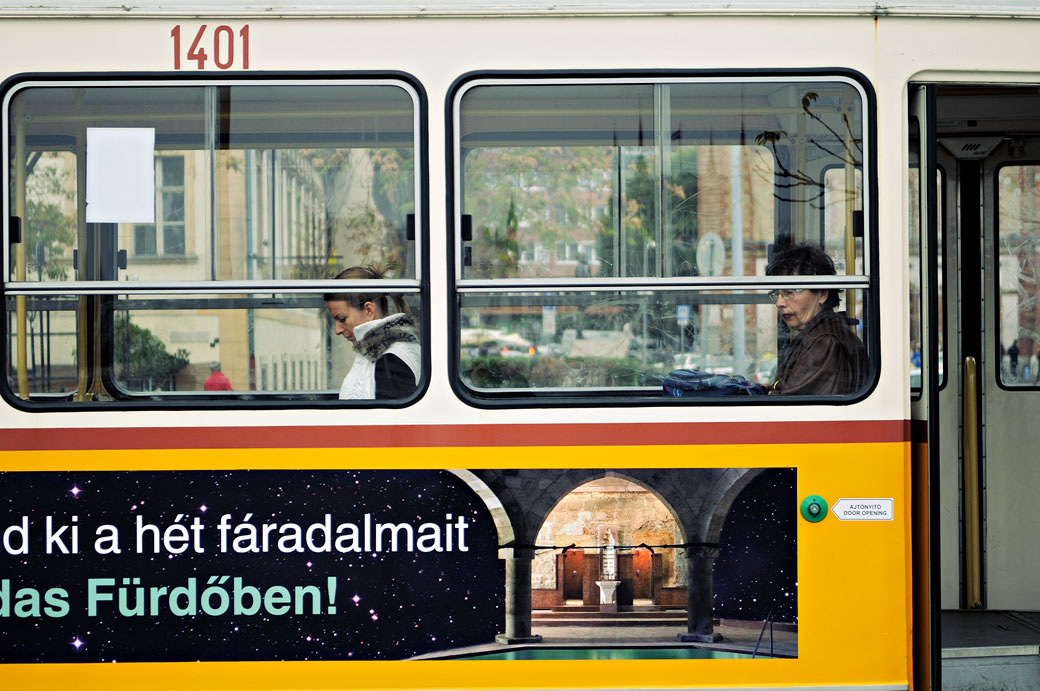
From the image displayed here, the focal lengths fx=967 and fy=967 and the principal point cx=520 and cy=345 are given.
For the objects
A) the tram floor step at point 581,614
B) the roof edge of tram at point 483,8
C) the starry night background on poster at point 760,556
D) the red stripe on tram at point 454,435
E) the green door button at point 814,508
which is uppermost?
the roof edge of tram at point 483,8

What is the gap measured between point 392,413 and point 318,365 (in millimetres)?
367

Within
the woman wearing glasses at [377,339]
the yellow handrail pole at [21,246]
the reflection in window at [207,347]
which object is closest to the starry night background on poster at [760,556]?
the woman wearing glasses at [377,339]

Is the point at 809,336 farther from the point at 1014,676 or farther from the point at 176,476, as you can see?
the point at 176,476

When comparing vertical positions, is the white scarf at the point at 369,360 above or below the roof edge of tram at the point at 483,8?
below

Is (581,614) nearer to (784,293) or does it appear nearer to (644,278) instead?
(644,278)

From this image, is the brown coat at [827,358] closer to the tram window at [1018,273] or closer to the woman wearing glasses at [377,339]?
the woman wearing glasses at [377,339]

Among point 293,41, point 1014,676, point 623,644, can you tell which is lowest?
point 1014,676

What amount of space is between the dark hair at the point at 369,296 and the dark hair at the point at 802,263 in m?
1.26

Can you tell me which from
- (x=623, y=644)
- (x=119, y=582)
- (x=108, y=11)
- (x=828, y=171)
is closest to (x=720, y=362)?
(x=828, y=171)

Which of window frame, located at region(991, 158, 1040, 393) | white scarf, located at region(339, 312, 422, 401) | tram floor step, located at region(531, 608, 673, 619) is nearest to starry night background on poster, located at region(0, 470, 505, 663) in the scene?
tram floor step, located at region(531, 608, 673, 619)

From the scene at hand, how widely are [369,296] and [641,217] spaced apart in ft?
3.19

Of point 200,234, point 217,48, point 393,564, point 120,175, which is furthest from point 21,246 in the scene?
point 393,564

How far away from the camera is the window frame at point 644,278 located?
324cm

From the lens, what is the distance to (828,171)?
3.30 m
